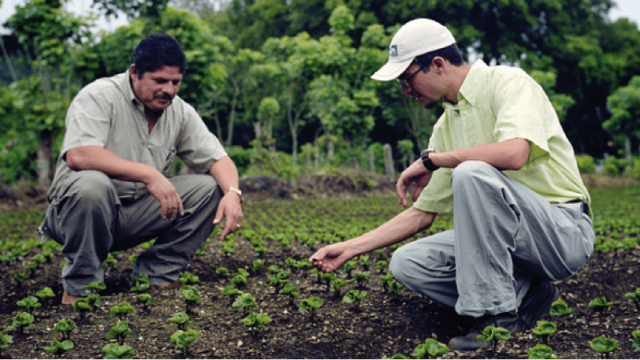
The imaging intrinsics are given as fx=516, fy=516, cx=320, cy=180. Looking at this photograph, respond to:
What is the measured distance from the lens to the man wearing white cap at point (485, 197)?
219 cm

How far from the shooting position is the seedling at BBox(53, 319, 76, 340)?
7.68 ft

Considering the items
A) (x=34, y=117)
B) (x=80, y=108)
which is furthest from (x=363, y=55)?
(x=80, y=108)

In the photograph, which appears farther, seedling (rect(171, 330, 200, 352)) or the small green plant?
the small green plant

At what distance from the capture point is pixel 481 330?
7.41 feet

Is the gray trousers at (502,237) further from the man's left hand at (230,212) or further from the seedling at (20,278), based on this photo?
the seedling at (20,278)

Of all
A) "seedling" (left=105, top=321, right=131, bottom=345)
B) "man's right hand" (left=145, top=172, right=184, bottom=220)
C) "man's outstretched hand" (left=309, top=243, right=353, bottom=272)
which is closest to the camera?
"seedling" (left=105, top=321, right=131, bottom=345)

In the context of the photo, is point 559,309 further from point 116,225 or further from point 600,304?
point 116,225

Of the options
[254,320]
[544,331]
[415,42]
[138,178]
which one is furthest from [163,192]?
[544,331]

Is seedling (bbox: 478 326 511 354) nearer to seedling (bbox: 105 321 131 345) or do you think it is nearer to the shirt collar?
the shirt collar

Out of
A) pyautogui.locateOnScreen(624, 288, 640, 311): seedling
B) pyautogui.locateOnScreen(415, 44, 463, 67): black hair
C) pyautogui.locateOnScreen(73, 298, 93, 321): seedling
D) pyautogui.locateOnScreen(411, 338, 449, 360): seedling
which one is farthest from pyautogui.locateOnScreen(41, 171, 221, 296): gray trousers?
pyautogui.locateOnScreen(624, 288, 640, 311): seedling

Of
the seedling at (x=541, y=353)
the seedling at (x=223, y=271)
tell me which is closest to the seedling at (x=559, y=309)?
the seedling at (x=541, y=353)

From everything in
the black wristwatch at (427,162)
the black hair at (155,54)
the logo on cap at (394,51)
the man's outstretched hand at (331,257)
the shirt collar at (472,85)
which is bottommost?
the man's outstretched hand at (331,257)

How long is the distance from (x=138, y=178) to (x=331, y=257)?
1254 mm

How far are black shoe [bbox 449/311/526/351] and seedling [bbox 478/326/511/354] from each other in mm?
97
